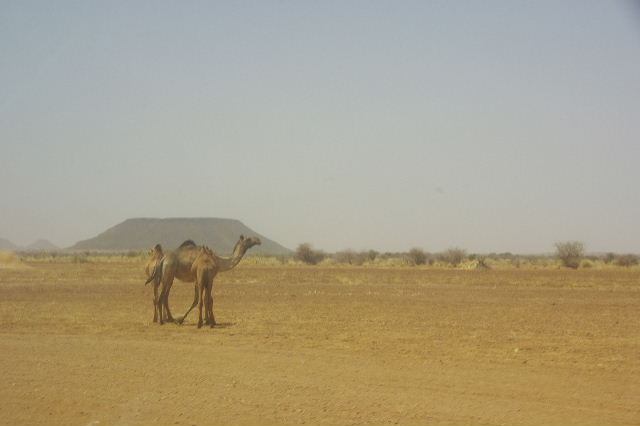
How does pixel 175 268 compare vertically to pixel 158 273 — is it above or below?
above

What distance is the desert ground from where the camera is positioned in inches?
396

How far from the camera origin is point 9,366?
43.8 ft

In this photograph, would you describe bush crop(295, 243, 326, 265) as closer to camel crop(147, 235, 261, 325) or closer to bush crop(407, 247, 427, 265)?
bush crop(407, 247, 427, 265)

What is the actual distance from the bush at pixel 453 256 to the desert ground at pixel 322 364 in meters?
46.2

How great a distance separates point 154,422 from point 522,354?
27.3ft

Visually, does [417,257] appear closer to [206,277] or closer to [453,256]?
[453,256]

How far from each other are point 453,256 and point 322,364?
62510mm

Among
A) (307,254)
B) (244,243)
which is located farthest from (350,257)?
(244,243)

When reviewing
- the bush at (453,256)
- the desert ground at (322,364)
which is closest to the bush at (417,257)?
the bush at (453,256)

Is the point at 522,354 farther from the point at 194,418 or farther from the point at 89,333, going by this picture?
the point at 89,333

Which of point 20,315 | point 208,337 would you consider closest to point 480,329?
point 208,337

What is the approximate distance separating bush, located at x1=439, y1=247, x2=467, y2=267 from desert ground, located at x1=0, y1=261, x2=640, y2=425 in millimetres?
46203

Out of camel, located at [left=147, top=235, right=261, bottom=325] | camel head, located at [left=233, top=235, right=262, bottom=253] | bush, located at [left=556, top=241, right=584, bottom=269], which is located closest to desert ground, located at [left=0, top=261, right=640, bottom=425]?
camel, located at [left=147, top=235, right=261, bottom=325]

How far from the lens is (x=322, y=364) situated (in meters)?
13.7
